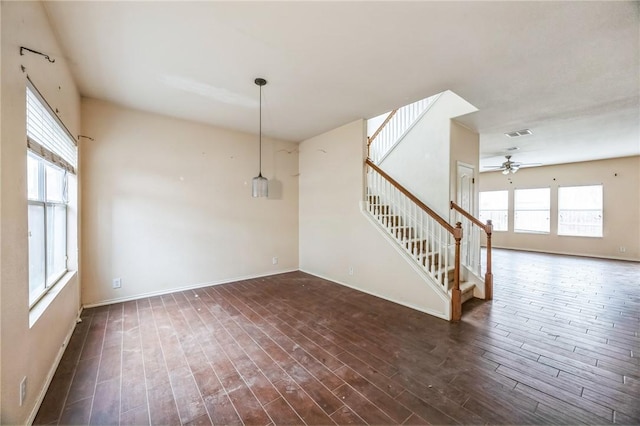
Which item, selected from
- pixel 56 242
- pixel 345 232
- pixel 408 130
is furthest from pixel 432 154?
pixel 56 242

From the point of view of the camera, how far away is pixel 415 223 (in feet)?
12.8

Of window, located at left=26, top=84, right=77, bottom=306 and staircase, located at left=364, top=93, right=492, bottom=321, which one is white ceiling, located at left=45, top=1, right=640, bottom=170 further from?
staircase, located at left=364, top=93, right=492, bottom=321

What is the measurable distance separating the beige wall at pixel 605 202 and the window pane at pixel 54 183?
11.3 meters

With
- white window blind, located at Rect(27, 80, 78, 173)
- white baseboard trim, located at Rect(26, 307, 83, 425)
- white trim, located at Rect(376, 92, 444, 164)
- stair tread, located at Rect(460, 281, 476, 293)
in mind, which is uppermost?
white trim, located at Rect(376, 92, 444, 164)

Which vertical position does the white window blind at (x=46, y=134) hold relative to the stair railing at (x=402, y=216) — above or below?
above

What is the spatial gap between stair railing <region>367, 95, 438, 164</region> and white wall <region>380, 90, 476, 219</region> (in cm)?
15

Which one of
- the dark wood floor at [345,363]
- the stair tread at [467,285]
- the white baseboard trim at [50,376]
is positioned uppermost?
the stair tread at [467,285]

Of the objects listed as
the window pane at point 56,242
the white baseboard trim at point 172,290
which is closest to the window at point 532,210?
the white baseboard trim at point 172,290

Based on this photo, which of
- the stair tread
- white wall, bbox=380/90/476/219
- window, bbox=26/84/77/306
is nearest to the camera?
window, bbox=26/84/77/306

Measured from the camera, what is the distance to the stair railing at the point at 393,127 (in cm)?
456

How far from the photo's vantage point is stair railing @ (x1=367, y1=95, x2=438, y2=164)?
4.56 metres

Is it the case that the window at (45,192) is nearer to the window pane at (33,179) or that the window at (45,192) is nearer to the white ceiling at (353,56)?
the window pane at (33,179)

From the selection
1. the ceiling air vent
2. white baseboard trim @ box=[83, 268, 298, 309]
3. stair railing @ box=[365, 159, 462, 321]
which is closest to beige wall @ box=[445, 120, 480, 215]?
stair railing @ box=[365, 159, 462, 321]

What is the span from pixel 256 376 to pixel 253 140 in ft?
13.7
